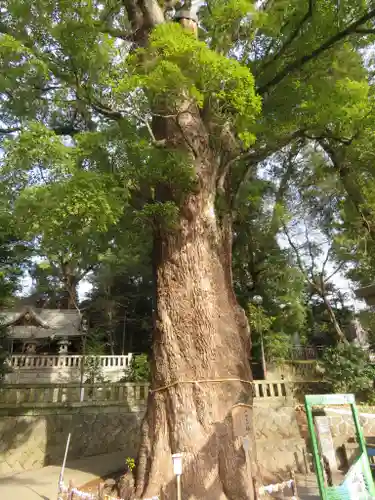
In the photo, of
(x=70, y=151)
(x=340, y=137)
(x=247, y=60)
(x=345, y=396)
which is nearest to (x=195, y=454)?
(x=345, y=396)

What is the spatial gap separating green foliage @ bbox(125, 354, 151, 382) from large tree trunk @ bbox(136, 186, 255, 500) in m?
7.56

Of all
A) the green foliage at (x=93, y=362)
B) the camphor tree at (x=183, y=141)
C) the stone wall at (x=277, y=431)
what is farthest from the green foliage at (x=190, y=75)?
the green foliage at (x=93, y=362)

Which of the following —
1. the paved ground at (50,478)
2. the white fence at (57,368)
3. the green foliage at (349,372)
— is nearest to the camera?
the paved ground at (50,478)

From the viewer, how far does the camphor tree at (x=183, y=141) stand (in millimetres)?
4602

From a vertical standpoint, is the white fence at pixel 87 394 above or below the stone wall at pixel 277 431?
above

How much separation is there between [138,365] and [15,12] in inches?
430

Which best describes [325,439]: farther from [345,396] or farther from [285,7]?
[285,7]

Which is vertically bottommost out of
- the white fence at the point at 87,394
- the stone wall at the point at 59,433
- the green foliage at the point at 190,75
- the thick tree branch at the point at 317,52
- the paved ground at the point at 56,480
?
the paved ground at the point at 56,480

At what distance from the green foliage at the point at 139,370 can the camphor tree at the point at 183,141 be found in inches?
303

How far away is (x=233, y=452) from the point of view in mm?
4566

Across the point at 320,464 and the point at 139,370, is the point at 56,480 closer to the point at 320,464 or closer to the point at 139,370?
the point at 320,464

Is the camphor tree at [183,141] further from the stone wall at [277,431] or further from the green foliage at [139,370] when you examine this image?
the green foliage at [139,370]

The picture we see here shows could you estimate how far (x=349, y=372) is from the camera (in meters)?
11.4

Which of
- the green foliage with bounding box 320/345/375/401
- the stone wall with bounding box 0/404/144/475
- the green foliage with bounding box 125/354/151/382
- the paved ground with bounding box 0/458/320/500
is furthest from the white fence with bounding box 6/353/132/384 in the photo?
the green foliage with bounding box 320/345/375/401
